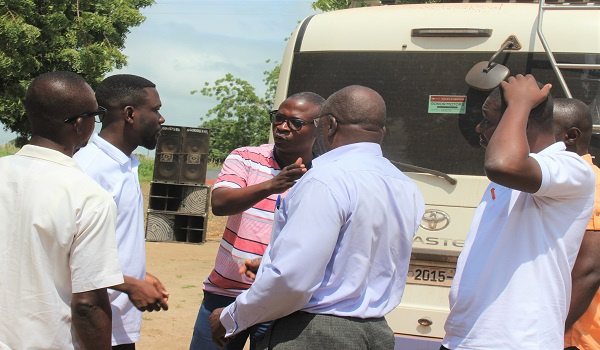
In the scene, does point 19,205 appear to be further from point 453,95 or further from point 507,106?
point 453,95

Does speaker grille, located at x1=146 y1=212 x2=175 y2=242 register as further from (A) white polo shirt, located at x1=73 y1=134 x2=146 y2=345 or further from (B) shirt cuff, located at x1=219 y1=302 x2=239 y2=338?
(B) shirt cuff, located at x1=219 y1=302 x2=239 y2=338

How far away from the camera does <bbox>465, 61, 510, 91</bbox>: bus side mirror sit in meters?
5.19

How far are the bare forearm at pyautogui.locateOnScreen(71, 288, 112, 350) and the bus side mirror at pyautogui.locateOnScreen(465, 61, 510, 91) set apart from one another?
323 centimetres

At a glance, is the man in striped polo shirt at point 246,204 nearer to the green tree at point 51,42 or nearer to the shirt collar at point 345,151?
the shirt collar at point 345,151

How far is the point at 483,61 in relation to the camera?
207 inches

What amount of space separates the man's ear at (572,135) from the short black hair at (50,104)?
6.72 feet

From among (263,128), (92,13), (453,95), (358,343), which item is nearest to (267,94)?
(263,128)

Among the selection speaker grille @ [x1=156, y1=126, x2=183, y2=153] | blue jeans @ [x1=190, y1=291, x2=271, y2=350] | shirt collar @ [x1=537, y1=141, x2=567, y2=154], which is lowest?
speaker grille @ [x1=156, y1=126, x2=183, y2=153]

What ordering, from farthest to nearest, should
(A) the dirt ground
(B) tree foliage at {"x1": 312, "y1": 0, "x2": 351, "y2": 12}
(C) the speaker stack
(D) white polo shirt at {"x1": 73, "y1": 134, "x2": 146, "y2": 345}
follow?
1. (B) tree foliage at {"x1": 312, "y1": 0, "x2": 351, "y2": 12}
2. (C) the speaker stack
3. (A) the dirt ground
4. (D) white polo shirt at {"x1": 73, "y1": 134, "x2": 146, "y2": 345}

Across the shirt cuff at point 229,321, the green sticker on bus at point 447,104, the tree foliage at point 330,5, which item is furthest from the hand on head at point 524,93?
the tree foliage at point 330,5

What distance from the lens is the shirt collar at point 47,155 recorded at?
2.74m

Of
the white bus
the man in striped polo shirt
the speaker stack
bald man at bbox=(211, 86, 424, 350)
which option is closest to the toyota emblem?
the white bus

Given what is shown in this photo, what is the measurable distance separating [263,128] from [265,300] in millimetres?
38659

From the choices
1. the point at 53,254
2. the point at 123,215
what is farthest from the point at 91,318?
the point at 123,215
